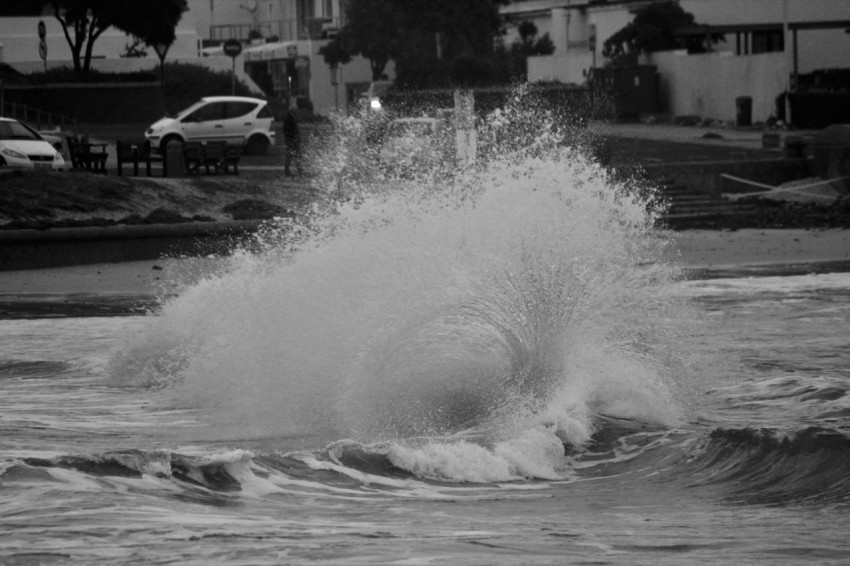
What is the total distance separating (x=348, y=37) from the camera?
6109 centimetres

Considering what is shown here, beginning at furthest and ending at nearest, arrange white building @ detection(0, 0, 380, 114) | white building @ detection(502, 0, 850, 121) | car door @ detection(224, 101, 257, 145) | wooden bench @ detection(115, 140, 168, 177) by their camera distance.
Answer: white building @ detection(0, 0, 380, 114)
white building @ detection(502, 0, 850, 121)
car door @ detection(224, 101, 257, 145)
wooden bench @ detection(115, 140, 168, 177)

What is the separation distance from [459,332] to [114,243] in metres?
11.1

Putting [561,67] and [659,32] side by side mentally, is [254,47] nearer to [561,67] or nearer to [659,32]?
[561,67]

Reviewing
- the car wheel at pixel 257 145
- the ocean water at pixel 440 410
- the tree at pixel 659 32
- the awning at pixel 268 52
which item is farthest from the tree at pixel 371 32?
the ocean water at pixel 440 410

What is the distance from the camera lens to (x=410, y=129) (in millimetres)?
28422

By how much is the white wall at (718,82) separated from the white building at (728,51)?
3cm

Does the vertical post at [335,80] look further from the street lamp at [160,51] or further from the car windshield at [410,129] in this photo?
the car windshield at [410,129]

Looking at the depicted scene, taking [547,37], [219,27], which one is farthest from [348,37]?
[219,27]

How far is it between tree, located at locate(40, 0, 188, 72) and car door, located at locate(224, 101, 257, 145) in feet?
37.7

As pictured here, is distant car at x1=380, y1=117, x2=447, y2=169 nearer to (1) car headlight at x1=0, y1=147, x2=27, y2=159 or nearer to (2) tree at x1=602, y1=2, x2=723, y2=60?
(1) car headlight at x1=0, y1=147, x2=27, y2=159

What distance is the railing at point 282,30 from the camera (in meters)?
71.9

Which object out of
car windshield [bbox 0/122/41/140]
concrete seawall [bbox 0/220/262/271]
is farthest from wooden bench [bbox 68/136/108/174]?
concrete seawall [bbox 0/220/262/271]

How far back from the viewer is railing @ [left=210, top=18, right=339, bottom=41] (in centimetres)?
7194

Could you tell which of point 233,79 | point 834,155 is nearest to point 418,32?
point 233,79
